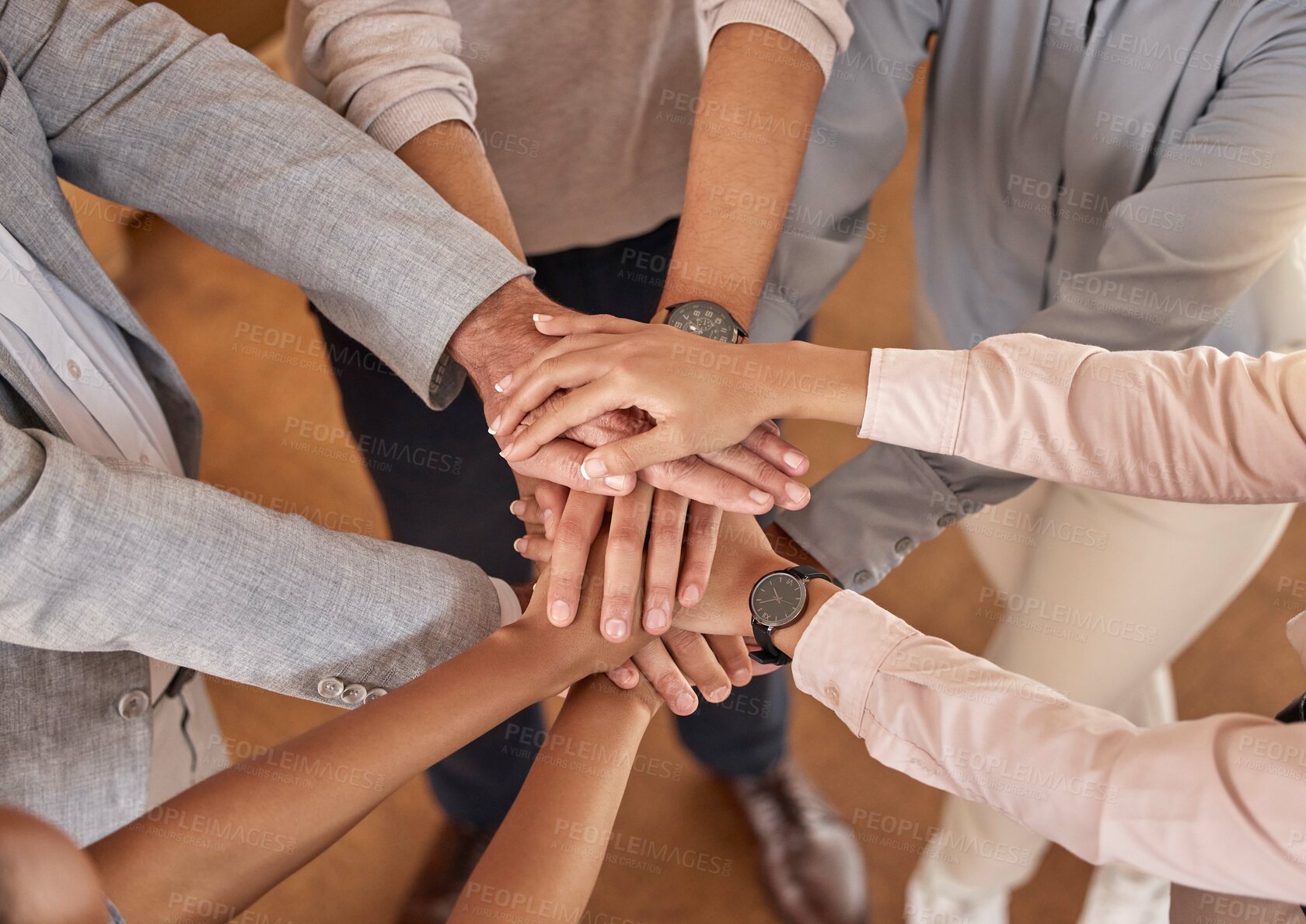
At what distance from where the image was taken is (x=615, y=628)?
40.2 inches

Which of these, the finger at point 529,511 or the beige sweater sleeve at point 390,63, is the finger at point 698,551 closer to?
the finger at point 529,511

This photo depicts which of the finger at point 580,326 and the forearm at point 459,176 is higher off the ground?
the forearm at point 459,176

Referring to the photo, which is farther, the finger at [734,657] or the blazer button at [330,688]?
the finger at [734,657]

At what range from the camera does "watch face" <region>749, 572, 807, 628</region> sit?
1021mm

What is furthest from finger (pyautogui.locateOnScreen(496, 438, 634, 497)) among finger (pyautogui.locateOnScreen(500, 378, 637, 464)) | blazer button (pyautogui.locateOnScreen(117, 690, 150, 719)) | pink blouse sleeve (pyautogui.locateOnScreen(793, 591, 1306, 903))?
blazer button (pyautogui.locateOnScreen(117, 690, 150, 719))

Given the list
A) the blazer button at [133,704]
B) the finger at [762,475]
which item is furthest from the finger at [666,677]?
the blazer button at [133,704]

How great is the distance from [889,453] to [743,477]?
237 mm

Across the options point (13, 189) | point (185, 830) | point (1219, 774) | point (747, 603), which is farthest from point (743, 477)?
point (13, 189)

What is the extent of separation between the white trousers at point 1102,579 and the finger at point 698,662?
1.84 feet

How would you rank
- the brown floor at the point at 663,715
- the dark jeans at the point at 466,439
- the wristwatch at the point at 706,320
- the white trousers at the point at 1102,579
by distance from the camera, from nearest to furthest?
1. the wristwatch at the point at 706,320
2. the white trousers at the point at 1102,579
3. the dark jeans at the point at 466,439
4. the brown floor at the point at 663,715

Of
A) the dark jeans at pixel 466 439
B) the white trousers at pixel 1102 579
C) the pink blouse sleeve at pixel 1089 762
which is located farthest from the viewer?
the dark jeans at pixel 466 439

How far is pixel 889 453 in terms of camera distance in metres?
1.22

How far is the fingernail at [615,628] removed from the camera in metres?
1.02

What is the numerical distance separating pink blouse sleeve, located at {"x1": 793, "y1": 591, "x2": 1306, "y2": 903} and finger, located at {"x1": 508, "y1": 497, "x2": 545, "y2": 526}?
0.46 m
